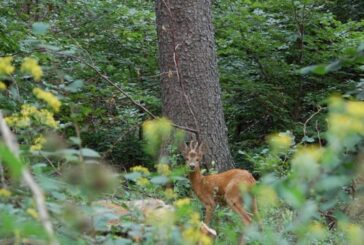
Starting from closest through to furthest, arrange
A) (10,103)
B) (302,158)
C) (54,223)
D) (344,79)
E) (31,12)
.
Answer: (302,158) → (54,223) → (10,103) → (344,79) → (31,12)

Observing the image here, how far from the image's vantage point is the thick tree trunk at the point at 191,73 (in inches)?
285

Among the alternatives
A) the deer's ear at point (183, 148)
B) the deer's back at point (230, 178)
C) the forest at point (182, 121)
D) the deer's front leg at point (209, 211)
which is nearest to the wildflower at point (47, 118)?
the forest at point (182, 121)

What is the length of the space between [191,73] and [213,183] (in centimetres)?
150

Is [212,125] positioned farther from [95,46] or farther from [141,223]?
[141,223]

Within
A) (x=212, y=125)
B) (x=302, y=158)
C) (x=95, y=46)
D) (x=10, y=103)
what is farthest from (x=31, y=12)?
(x=302, y=158)

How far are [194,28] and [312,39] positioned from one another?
7.23 feet

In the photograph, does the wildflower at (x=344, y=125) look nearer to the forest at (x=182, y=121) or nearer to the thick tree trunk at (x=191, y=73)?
the forest at (x=182, y=121)

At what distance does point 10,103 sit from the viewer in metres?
5.02

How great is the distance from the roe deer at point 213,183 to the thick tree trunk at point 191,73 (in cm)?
57

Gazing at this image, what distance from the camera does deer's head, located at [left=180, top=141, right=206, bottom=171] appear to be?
6473 mm

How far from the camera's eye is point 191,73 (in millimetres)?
7309

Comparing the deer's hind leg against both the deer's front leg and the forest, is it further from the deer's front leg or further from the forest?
the deer's front leg

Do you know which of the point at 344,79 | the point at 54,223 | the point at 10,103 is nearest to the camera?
the point at 54,223

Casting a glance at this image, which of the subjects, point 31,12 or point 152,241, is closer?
point 152,241
